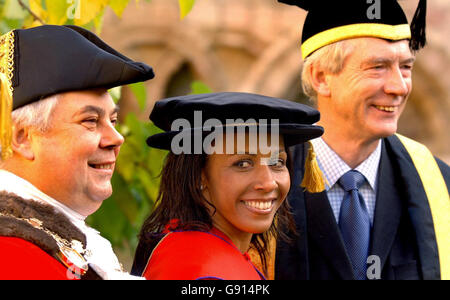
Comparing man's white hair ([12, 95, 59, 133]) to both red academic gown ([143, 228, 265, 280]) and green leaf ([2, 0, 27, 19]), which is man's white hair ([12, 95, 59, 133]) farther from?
green leaf ([2, 0, 27, 19])

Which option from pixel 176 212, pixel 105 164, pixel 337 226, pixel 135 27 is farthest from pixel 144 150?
pixel 135 27

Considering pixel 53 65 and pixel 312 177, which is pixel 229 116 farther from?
pixel 312 177

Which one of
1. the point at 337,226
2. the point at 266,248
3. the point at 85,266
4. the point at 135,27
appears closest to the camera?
the point at 85,266

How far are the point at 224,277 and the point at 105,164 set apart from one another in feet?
1.58

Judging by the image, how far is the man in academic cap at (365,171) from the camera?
3365 millimetres

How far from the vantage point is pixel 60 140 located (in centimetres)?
221

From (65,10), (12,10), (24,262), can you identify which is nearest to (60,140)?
(24,262)

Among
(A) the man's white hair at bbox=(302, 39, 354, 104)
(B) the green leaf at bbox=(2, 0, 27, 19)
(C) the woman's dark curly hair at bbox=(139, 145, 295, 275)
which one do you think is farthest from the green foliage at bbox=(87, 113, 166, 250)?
(C) the woman's dark curly hair at bbox=(139, 145, 295, 275)

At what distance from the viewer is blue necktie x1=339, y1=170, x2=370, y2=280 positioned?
3.38 meters

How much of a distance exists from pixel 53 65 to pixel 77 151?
25 cm

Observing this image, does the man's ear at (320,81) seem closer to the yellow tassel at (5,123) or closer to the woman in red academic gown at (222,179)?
the woman in red academic gown at (222,179)

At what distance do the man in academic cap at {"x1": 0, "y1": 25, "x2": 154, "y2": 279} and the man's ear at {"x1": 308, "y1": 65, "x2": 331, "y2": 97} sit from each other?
4.82ft

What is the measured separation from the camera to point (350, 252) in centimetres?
338

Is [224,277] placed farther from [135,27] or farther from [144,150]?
[135,27]
